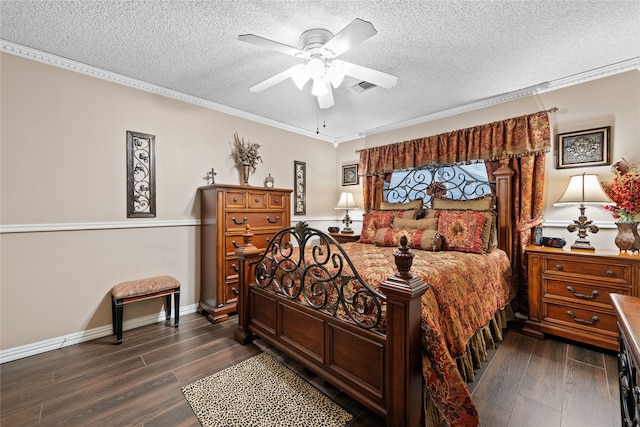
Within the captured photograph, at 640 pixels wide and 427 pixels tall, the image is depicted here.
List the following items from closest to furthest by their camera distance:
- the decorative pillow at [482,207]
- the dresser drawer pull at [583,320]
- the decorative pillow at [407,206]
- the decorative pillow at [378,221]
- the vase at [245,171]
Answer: the dresser drawer pull at [583,320] < the decorative pillow at [482,207] < the decorative pillow at [378,221] < the decorative pillow at [407,206] < the vase at [245,171]

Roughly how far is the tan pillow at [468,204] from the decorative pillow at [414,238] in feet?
1.72

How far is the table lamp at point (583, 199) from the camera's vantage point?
7.81 feet

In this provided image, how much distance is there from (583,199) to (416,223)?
1456 mm

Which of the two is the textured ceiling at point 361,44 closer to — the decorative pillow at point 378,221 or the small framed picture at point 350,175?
the decorative pillow at point 378,221

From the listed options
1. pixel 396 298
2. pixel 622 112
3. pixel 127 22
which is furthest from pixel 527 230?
pixel 127 22

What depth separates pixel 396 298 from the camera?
135cm

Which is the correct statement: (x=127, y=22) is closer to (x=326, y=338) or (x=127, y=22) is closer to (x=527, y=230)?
(x=326, y=338)

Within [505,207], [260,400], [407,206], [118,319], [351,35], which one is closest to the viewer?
[351,35]

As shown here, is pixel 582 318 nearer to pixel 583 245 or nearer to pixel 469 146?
pixel 583 245

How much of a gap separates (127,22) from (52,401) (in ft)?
8.81

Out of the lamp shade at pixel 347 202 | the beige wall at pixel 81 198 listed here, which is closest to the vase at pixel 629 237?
the lamp shade at pixel 347 202

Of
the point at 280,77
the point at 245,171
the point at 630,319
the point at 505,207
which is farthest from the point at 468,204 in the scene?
the point at 245,171

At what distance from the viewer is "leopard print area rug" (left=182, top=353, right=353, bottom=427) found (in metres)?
1.58

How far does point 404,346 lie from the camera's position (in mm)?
1337
